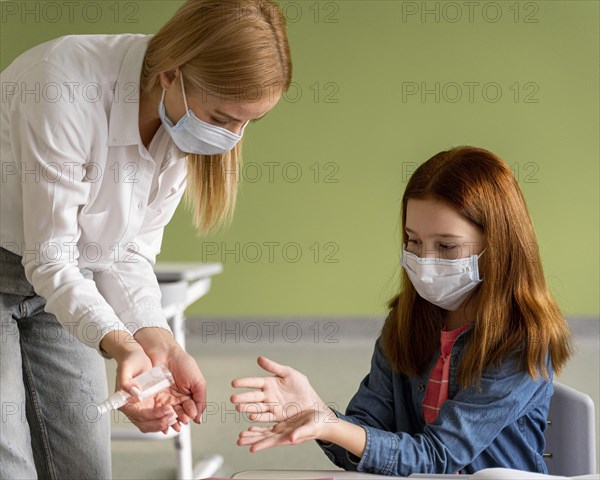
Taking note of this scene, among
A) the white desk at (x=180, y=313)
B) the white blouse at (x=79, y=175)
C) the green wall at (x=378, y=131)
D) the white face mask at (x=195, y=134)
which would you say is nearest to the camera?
the white blouse at (x=79, y=175)

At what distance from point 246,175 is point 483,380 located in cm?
371

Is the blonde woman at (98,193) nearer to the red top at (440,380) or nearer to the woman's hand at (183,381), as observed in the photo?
the woman's hand at (183,381)

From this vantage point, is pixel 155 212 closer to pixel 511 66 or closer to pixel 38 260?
pixel 38 260

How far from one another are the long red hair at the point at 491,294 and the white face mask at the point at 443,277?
21mm

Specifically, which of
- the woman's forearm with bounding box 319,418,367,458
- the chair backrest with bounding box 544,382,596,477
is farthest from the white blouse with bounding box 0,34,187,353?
the chair backrest with bounding box 544,382,596,477

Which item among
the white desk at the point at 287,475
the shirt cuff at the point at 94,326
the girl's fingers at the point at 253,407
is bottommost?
the white desk at the point at 287,475

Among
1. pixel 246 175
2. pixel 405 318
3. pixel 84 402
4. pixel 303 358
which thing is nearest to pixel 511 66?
pixel 246 175

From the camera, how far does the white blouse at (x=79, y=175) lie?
116cm

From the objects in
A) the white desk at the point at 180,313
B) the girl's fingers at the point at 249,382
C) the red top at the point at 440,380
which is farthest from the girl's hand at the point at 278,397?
the white desk at the point at 180,313

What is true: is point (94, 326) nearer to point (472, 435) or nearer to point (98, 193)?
point (98, 193)

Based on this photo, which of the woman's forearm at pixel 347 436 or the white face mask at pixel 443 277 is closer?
the woman's forearm at pixel 347 436

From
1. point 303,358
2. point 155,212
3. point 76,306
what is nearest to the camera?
point 76,306

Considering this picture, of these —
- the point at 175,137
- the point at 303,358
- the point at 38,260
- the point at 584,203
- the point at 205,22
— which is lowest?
the point at 303,358

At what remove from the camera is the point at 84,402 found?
51.4 inches
